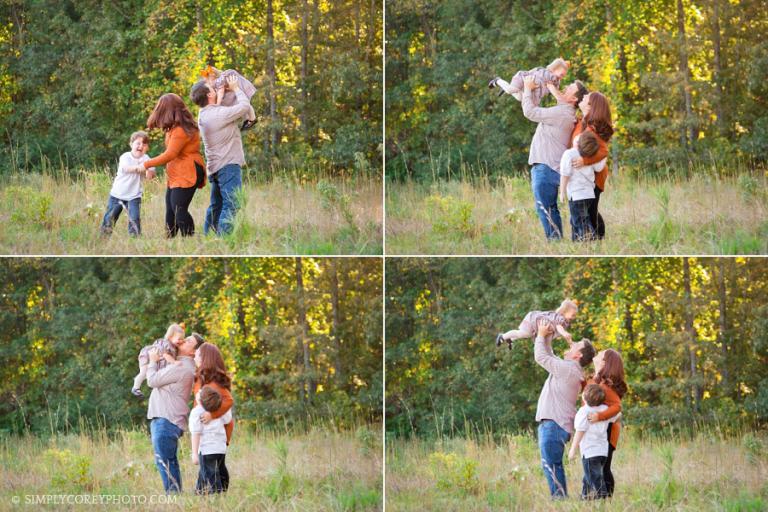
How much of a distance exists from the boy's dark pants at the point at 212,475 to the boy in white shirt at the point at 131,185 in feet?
5.25

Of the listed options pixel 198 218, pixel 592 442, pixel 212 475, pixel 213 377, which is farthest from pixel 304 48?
pixel 592 442

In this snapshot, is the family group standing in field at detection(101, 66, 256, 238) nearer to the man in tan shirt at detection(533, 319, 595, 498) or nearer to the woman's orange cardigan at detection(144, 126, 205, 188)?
the woman's orange cardigan at detection(144, 126, 205, 188)

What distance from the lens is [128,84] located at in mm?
8812

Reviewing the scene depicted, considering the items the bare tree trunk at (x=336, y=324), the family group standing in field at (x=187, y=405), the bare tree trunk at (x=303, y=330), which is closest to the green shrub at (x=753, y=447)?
the bare tree trunk at (x=336, y=324)

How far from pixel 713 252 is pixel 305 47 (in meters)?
3.65

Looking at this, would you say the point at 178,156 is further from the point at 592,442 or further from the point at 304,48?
the point at 592,442

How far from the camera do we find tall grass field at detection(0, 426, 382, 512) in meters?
7.24

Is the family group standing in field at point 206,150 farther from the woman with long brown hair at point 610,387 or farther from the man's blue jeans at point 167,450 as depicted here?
the woman with long brown hair at point 610,387

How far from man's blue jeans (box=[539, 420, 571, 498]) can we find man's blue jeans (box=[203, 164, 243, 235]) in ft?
→ 8.11

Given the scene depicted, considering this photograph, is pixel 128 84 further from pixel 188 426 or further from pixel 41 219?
pixel 188 426

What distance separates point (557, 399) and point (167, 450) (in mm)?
2567

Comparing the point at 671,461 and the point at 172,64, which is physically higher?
the point at 172,64

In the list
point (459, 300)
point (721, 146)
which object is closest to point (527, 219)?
point (459, 300)

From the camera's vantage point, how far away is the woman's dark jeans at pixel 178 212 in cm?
701
